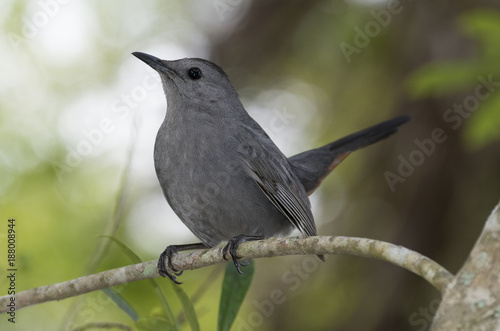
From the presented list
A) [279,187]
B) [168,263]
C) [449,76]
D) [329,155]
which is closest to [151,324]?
[168,263]

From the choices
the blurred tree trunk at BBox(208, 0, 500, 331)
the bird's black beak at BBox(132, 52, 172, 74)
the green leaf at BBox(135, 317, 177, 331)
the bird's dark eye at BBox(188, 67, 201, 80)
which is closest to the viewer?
the green leaf at BBox(135, 317, 177, 331)

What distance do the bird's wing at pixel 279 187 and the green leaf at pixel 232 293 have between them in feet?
1.73

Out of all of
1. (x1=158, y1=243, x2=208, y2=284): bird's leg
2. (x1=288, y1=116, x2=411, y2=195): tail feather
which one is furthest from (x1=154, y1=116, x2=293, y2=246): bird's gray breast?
(x1=288, y1=116, x2=411, y2=195): tail feather

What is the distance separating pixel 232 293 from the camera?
138 inches

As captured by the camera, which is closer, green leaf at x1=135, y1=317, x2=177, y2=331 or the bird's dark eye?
green leaf at x1=135, y1=317, x2=177, y2=331

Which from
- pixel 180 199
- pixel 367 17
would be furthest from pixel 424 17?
pixel 180 199

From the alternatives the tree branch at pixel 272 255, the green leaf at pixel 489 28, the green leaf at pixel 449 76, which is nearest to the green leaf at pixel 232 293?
the tree branch at pixel 272 255

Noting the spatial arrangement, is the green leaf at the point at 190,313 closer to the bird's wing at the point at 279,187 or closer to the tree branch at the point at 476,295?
the bird's wing at the point at 279,187

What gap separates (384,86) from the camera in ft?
20.1

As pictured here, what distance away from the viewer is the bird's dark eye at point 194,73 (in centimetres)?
442

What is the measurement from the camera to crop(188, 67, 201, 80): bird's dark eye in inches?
174

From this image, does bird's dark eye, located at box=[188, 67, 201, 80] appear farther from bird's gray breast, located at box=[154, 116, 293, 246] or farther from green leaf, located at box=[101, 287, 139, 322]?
green leaf, located at box=[101, 287, 139, 322]

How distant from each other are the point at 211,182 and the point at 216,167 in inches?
4.1

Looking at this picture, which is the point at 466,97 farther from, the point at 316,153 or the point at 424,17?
the point at 316,153
